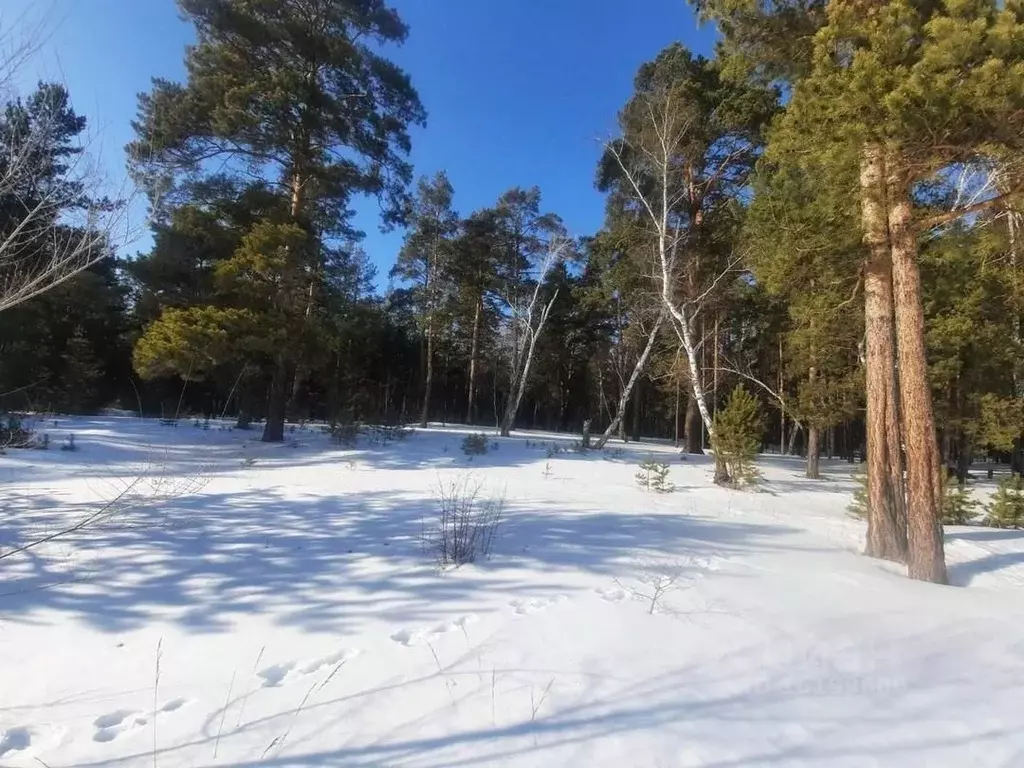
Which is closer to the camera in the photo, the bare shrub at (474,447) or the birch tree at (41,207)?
the birch tree at (41,207)

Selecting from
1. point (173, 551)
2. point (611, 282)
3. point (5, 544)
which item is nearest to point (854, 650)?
point (173, 551)

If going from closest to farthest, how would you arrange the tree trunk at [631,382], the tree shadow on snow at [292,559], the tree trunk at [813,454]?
the tree shadow on snow at [292,559]
the tree trunk at [631,382]
the tree trunk at [813,454]

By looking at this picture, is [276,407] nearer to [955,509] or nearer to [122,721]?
[122,721]

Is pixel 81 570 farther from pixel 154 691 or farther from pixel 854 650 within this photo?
pixel 854 650

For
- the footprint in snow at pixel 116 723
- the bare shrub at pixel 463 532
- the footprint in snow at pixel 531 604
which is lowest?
the footprint in snow at pixel 116 723

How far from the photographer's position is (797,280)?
26.0ft

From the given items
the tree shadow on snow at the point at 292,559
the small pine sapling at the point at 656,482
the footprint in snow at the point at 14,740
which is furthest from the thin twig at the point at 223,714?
the small pine sapling at the point at 656,482

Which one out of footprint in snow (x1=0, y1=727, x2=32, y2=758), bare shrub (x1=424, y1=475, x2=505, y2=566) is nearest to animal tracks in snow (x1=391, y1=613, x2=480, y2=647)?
bare shrub (x1=424, y1=475, x2=505, y2=566)

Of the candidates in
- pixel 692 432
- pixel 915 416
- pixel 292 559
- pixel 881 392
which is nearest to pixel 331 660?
pixel 292 559

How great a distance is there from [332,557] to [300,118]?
11.8m

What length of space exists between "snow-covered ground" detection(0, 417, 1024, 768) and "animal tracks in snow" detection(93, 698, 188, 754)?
16mm

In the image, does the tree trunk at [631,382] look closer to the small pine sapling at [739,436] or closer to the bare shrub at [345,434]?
the small pine sapling at [739,436]

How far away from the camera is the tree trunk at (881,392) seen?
6.54 m

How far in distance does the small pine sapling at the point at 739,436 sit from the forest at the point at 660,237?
39 centimetres
